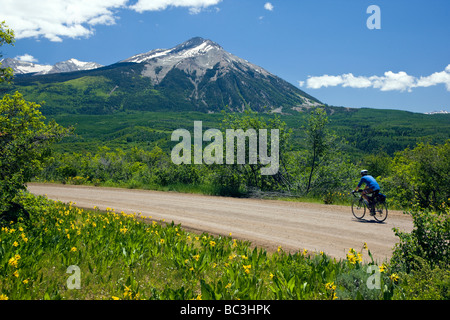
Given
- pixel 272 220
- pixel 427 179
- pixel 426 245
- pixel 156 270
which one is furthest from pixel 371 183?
pixel 156 270

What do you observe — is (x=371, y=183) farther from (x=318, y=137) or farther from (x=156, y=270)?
(x=156, y=270)

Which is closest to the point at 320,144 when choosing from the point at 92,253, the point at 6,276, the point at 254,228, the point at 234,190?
the point at 234,190

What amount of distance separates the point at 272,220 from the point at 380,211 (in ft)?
14.0

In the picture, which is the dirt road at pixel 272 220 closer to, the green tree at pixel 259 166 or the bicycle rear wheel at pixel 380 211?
the bicycle rear wheel at pixel 380 211

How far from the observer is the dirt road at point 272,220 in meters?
8.03

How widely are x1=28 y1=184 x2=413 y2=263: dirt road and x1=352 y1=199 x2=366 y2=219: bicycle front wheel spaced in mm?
232

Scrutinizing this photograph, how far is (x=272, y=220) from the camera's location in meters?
10.9

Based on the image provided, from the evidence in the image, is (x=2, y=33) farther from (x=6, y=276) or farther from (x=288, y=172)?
(x=288, y=172)

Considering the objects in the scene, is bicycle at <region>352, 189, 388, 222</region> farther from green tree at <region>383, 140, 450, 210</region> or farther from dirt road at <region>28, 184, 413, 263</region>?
green tree at <region>383, 140, 450, 210</region>

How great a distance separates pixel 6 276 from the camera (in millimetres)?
4832

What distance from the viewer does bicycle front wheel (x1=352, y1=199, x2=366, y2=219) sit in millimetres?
11648

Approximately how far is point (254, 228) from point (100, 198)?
9.43 m

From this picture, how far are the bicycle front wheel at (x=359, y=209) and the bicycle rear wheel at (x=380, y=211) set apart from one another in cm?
45

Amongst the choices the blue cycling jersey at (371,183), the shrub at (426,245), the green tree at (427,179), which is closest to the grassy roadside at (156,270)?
the shrub at (426,245)
